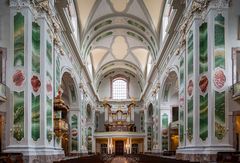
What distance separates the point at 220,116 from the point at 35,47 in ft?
24.0

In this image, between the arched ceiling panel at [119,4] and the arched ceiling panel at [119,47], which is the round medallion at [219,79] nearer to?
the arched ceiling panel at [119,4]

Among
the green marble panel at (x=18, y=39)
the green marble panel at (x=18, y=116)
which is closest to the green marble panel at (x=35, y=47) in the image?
the green marble panel at (x=18, y=39)

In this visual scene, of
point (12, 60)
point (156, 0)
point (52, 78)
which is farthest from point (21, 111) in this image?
point (156, 0)

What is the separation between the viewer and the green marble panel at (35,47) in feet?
45.3

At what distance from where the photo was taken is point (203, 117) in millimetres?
14297

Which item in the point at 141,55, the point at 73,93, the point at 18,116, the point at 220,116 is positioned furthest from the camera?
the point at 141,55

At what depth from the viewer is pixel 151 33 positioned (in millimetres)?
27672

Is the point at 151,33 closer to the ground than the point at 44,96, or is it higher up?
higher up

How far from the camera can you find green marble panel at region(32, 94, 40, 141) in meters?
13.6

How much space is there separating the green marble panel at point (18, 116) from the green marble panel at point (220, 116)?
6.92 m

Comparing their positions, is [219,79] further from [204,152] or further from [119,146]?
[119,146]

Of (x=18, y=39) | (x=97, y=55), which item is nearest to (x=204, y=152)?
(x=18, y=39)

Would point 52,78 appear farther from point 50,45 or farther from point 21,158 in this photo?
point 21,158

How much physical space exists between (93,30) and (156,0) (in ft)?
21.0
